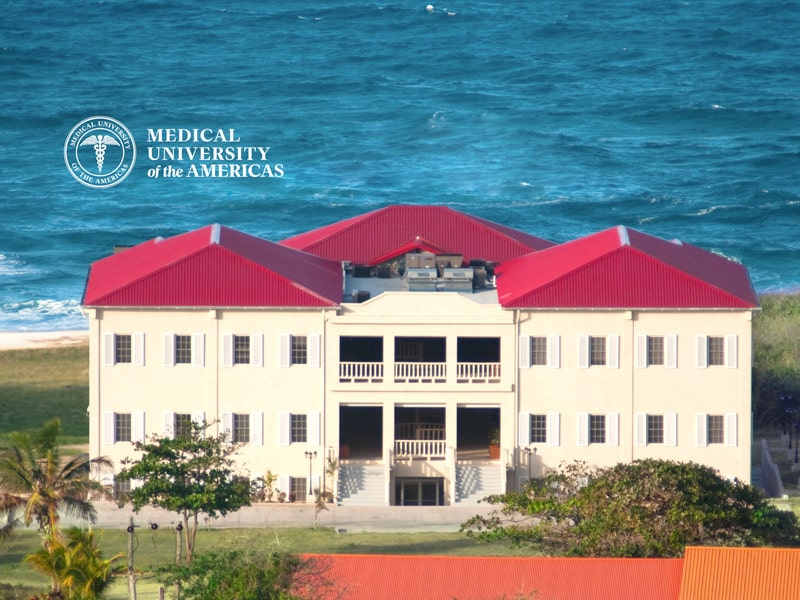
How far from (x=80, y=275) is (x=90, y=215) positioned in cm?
2567

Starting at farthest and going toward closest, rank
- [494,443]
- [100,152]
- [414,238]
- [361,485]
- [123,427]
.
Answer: [100,152], [414,238], [494,443], [123,427], [361,485]

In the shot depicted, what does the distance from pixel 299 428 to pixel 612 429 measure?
36.9ft

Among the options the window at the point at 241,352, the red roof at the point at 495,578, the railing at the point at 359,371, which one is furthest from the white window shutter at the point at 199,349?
the red roof at the point at 495,578

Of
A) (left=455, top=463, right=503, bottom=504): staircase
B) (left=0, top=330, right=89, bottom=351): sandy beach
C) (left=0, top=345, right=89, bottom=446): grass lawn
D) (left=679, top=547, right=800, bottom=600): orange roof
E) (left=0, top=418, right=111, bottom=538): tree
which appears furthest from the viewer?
(left=0, top=330, right=89, bottom=351): sandy beach

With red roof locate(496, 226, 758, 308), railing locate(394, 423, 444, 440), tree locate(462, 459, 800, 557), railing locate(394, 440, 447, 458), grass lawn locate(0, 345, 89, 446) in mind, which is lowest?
tree locate(462, 459, 800, 557)

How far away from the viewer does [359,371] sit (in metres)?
73.4

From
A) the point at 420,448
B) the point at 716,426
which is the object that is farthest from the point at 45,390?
the point at 716,426


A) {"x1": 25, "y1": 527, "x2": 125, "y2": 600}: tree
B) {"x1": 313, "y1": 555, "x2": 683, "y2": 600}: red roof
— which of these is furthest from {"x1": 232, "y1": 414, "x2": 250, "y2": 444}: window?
{"x1": 313, "y1": 555, "x2": 683, "y2": 600}: red roof

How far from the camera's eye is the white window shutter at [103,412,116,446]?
73188 millimetres

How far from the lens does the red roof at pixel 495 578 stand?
52.7 metres

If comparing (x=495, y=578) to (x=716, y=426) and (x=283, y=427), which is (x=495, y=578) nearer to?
(x=283, y=427)

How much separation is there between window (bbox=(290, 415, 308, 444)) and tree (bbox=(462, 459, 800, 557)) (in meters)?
13.1

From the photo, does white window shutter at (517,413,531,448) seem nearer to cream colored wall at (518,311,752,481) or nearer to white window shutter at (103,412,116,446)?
cream colored wall at (518,311,752,481)

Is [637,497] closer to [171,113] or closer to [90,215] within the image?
[90,215]
